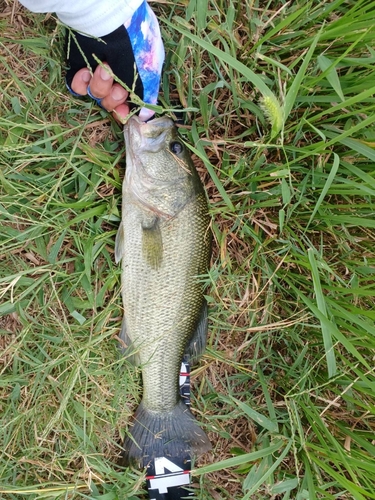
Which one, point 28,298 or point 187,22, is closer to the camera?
point 187,22

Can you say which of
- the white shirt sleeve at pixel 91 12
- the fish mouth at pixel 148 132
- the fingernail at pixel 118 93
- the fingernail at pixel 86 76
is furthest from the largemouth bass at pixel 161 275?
the white shirt sleeve at pixel 91 12

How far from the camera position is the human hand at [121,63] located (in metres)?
1.78

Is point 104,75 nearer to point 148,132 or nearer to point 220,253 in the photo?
point 148,132

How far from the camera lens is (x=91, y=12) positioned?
5.36ft

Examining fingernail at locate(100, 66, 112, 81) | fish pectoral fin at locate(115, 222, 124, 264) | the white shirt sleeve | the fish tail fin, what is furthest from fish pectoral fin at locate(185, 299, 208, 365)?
the white shirt sleeve

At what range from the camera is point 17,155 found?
6.33 feet

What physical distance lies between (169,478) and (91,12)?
2155mm

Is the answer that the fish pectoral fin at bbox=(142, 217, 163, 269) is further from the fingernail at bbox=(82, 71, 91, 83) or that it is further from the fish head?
the fingernail at bbox=(82, 71, 91, 83)

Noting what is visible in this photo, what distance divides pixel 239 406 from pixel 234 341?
13.0 inches

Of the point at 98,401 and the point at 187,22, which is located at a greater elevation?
the point at 187,22

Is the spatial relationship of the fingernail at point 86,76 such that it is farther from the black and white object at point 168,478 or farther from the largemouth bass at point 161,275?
the black and white object at point 168,478

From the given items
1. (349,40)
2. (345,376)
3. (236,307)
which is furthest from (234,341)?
(349,40)

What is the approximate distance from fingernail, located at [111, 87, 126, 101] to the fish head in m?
0.11

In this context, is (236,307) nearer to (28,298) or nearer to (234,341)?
(234,341)
